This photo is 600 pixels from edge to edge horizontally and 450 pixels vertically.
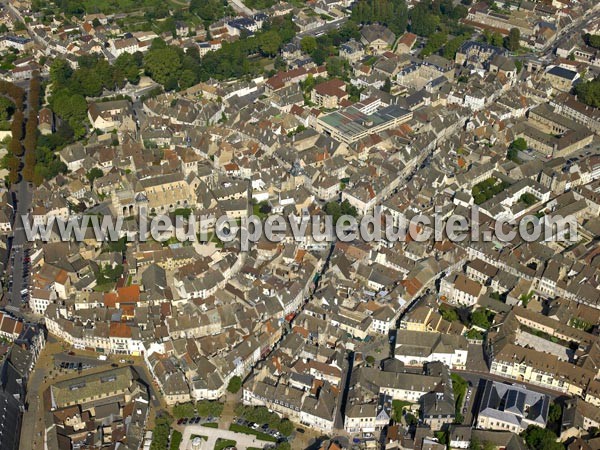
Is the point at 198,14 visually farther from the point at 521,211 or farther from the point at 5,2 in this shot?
the point at 521,211

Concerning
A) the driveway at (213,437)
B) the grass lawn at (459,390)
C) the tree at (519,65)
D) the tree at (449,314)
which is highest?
the tree at (519,65)

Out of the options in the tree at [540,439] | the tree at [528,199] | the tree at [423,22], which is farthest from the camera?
the tree at [423,22]

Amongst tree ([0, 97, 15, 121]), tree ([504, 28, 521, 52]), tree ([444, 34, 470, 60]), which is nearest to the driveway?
tree ([0, 97, 15, 121])

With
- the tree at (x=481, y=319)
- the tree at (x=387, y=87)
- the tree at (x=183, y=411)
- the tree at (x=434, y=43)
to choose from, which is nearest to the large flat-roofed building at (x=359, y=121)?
the tree at (x=387, y=87)

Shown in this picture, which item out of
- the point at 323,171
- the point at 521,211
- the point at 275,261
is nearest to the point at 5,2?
the point at 323,171

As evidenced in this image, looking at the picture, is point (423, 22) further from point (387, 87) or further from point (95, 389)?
point (95, 389)

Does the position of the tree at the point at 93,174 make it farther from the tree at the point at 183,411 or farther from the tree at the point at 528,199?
the tree at the point at 528,199

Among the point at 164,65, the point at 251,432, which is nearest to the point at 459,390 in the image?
the point at 251,432

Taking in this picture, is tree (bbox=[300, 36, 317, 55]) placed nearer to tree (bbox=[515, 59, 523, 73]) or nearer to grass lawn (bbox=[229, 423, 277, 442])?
tree (bbox=[515, 59, 523, 73])
